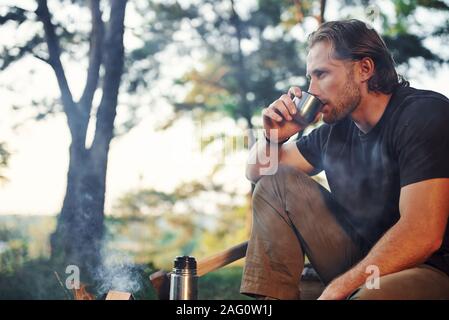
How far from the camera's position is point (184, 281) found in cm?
152

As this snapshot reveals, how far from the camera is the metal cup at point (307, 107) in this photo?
5.00 ft

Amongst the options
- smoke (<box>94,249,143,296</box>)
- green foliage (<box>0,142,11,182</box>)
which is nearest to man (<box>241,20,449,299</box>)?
smoke (<box>94,249,143,296</box>)

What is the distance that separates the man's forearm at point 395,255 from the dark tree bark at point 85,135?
2.04 m

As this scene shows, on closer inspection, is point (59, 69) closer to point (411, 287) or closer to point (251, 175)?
point (251, 175)

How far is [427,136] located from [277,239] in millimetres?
486

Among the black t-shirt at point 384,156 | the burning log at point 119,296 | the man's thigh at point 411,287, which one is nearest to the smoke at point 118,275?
the burning log at point 119,296

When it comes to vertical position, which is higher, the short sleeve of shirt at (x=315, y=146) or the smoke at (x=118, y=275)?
the short sleeve of shirt at (x=315, y=146)

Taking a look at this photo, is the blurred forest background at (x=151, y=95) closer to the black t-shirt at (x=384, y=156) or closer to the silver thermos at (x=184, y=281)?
the silver thermos at (x=184, y=281)

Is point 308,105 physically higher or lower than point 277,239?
higher

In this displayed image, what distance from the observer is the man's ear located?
5.48 feet

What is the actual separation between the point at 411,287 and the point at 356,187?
16.1 inches

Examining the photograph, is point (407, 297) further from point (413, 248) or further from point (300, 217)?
point (300, 217)

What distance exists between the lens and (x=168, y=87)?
5117 mm
